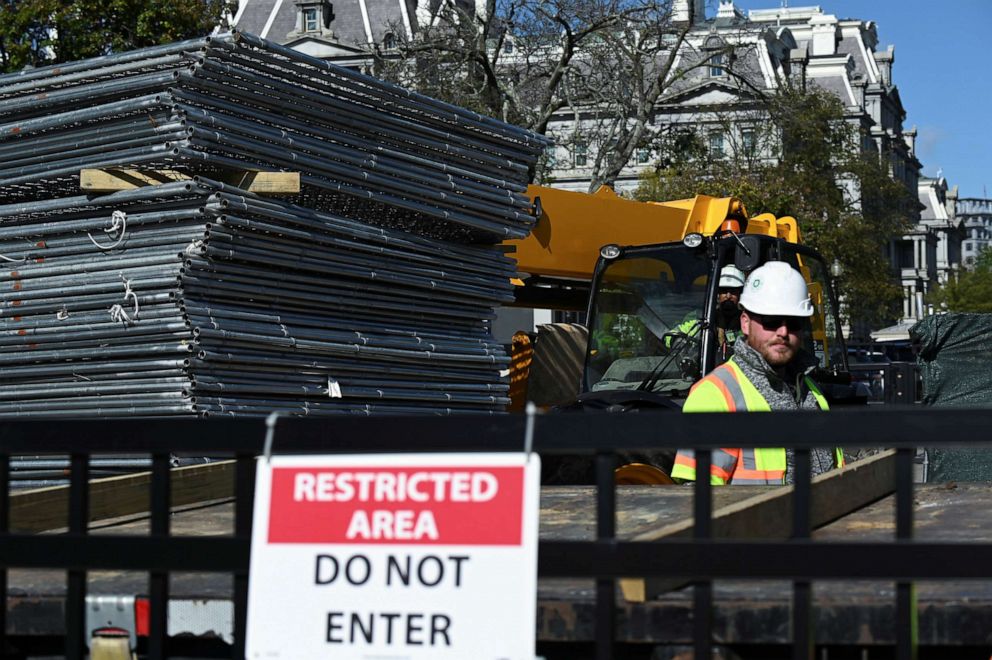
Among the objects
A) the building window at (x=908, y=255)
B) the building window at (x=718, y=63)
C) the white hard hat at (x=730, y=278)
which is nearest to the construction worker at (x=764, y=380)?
the white hard hat at (x=730, y=278)

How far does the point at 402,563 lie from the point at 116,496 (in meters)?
2.30

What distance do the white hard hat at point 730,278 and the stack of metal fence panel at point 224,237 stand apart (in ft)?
7.44

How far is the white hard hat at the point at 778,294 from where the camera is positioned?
5.88 metres

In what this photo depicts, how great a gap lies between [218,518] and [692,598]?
2235 mm

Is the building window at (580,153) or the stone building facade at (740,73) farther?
the stone building facade at (740,73)

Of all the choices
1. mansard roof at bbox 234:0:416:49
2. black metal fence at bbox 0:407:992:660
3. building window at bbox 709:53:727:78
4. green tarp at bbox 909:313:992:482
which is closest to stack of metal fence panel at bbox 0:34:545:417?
black metal fence at bbox 0:407:992:660

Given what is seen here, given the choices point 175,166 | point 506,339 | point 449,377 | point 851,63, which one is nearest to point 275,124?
point 175,166

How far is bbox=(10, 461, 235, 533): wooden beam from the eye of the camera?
15.0ft

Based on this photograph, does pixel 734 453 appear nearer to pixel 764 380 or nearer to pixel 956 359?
pixel 764 380

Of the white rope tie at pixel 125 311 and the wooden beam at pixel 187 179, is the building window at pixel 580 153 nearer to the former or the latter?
the wooden beam at pixel 187 179

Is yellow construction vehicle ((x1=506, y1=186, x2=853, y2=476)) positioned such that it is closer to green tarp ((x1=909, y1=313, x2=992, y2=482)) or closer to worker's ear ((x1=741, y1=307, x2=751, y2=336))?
green tarp ((x1=909, y1=313, x2=992, y2=482))

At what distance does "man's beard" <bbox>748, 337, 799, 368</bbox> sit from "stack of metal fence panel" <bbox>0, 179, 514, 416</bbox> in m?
2.60

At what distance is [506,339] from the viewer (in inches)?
869

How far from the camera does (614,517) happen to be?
2943mm
